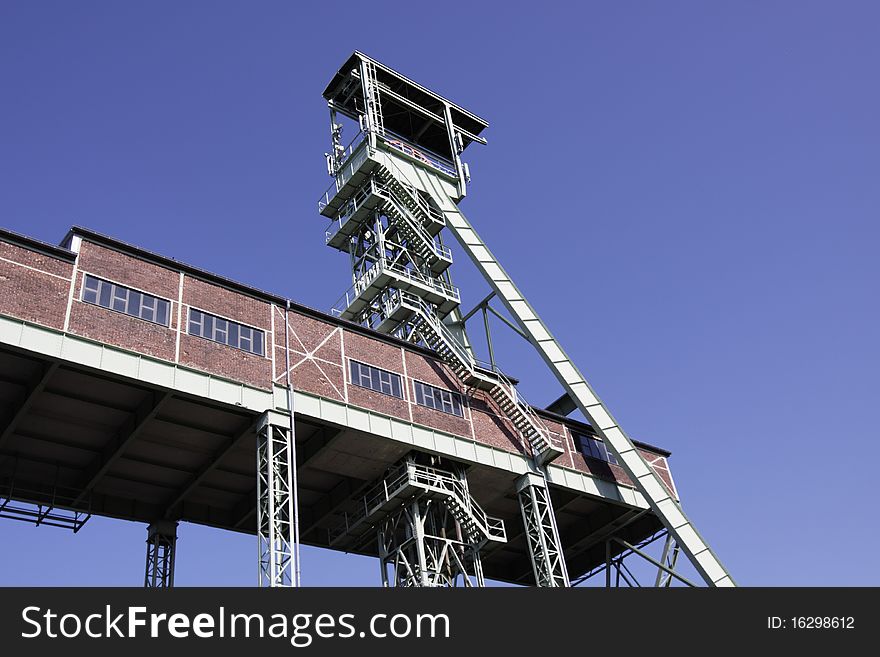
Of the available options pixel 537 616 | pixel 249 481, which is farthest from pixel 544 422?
pixel 537 616

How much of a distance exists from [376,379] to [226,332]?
536 cm

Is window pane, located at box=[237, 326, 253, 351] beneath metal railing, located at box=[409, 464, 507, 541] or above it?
above

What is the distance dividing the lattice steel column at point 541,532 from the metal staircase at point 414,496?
4.64ft

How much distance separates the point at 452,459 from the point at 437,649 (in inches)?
618

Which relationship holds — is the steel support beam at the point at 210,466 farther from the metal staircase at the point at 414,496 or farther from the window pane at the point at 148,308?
the metal staircase at the point at 414,496

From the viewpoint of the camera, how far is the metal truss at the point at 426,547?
28.9m

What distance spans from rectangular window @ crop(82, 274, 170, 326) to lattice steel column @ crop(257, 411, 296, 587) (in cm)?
424

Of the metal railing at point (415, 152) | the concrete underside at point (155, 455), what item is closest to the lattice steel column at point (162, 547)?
the concrete underside at point (155, 455)

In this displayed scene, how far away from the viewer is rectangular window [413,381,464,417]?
31.0m

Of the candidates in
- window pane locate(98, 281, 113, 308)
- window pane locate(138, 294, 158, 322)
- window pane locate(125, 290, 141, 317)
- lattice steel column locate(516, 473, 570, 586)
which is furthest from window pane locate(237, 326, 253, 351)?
lattice steel column locate(516, 473, 570, 586)

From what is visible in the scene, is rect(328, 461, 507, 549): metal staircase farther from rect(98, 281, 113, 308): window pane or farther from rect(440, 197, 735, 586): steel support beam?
rect(98, 281, 113, 308): window pane

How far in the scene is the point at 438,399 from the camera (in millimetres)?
31516

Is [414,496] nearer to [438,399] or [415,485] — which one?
[415,485]

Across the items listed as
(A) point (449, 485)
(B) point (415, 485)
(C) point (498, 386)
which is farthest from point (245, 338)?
(C) point (498, 386)
